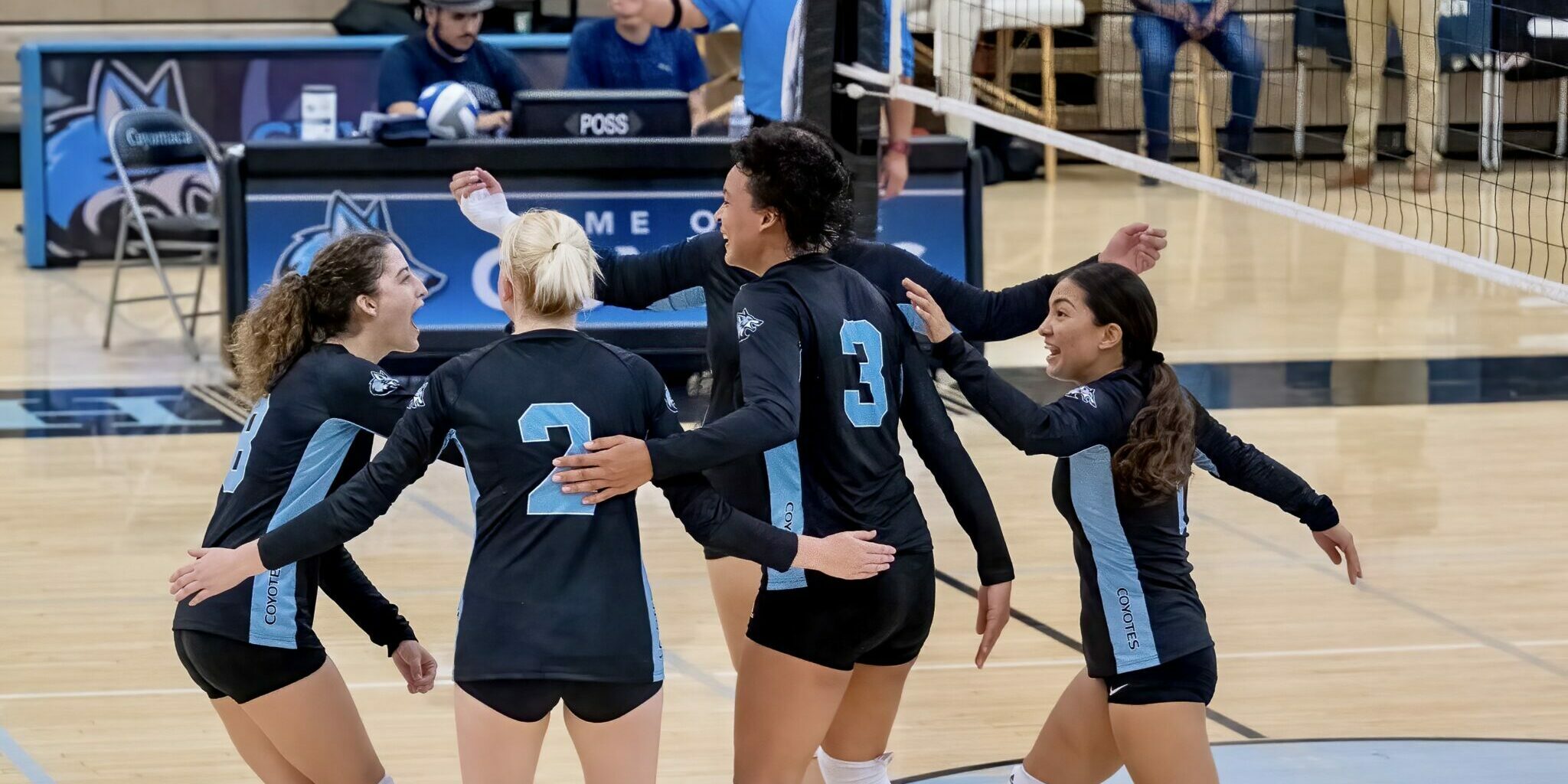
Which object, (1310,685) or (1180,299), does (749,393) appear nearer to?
(1310,685)

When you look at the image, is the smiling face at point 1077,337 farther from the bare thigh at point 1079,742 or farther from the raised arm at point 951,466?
the bare thigh at point 1079,742

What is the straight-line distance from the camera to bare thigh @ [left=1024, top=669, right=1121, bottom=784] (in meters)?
3.53

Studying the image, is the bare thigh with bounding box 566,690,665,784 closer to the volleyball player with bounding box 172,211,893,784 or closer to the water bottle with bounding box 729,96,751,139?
the volleyball player with bounding box 172,211,893,784

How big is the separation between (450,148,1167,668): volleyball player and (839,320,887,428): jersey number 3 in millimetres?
359

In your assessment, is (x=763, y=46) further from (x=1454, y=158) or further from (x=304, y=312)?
(x=1454, y=158)

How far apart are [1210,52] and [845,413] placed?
11.8m

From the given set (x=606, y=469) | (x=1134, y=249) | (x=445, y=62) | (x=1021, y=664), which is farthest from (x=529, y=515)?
(x=445, y=62)

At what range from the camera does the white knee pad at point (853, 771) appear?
3535 millimetres

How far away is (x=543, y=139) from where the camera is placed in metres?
8.45

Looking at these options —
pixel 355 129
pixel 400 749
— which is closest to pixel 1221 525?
pixel 400 749

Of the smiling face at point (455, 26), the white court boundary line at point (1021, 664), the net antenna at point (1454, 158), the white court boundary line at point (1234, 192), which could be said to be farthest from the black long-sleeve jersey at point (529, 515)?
the net antenna at point (1454, 158)

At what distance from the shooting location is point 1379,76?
14164 millimetres

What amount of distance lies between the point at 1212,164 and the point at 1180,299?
10.1ft

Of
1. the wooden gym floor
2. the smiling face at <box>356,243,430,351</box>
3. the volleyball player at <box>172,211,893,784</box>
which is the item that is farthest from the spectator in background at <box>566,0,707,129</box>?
the volleyball player at <box>172,211,893,784</box>
